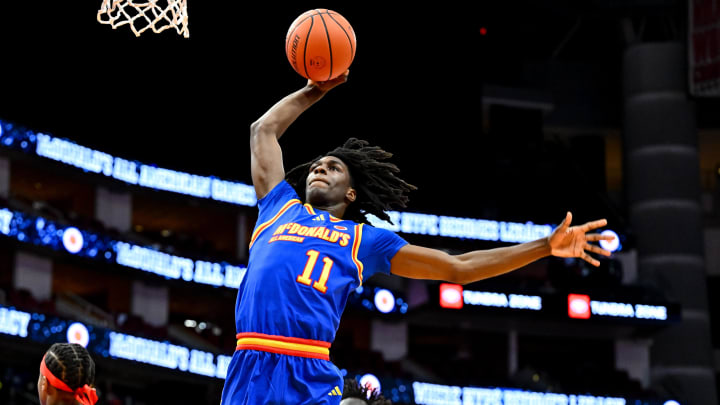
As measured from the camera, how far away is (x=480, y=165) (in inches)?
1191

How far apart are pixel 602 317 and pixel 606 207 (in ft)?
14.0

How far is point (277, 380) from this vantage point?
15.1ft

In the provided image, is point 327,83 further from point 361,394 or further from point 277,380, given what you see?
point 361,394

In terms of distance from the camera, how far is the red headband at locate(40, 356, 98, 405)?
508cm

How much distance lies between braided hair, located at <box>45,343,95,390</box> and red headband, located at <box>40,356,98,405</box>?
2 centimetres

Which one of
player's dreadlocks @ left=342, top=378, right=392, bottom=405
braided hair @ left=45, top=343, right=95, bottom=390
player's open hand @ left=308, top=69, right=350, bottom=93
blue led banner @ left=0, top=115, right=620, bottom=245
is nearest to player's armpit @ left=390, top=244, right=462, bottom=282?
player's open hand @ left=308, top=69, right=350, bottom=93

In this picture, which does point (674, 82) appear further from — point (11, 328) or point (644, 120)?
point (11, 328)

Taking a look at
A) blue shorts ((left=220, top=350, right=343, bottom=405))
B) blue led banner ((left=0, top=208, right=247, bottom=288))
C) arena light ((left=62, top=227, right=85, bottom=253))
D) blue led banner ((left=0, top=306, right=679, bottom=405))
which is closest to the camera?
blue shorts ((left=220, top=350, right=343, bottom=405))

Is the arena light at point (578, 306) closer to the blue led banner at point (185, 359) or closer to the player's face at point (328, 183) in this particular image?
the blue led banner at point (185, 359)

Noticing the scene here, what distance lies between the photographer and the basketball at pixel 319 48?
214 inches

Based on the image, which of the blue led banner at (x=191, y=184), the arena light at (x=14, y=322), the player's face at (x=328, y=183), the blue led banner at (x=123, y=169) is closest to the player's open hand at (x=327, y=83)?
the player's face at (x=328, y=183)

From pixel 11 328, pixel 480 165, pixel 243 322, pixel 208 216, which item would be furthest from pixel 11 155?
pixel 243 322

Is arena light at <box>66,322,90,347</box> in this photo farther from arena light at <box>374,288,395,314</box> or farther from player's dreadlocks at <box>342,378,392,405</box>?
player's dreadlocks at <box>342,378,392,405</box>

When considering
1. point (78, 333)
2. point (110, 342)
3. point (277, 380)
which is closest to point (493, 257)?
point (277, 380)
